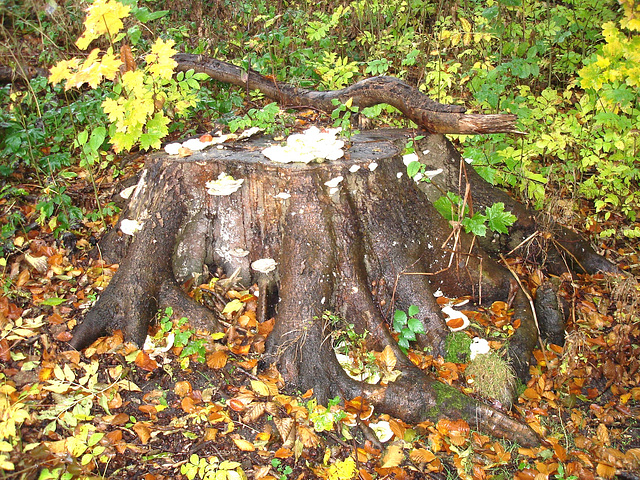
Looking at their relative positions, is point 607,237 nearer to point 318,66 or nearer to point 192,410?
point 318,66

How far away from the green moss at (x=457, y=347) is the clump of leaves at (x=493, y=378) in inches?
4.0

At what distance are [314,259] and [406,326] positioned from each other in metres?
0.89

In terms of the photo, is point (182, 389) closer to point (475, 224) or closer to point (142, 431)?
point (142, 431)

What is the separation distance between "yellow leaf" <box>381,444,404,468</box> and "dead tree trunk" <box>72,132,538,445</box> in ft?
1.11

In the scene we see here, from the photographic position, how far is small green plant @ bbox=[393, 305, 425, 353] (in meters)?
3.56

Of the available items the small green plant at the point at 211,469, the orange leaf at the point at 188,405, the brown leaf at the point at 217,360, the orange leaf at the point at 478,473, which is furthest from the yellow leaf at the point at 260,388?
the orange leaf at the point at 478,473

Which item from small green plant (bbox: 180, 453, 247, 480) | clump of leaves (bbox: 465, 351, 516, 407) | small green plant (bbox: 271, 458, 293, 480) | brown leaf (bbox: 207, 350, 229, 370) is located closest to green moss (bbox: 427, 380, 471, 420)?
clump of leaves (bbox: 465, 351, 516, 407)

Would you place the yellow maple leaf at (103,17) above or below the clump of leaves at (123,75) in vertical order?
above

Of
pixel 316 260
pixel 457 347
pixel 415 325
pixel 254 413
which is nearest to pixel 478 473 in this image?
pixel 457 347

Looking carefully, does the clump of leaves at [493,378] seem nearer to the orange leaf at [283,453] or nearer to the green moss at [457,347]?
the green moss at [457,347]

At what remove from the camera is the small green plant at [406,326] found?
3559 mm

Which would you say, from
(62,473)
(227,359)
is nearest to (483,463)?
(227,359)

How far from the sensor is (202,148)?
4.04 meters

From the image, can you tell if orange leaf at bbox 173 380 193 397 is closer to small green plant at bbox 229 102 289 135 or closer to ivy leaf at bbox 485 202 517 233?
small green plant at bbox 229 102 289 135
